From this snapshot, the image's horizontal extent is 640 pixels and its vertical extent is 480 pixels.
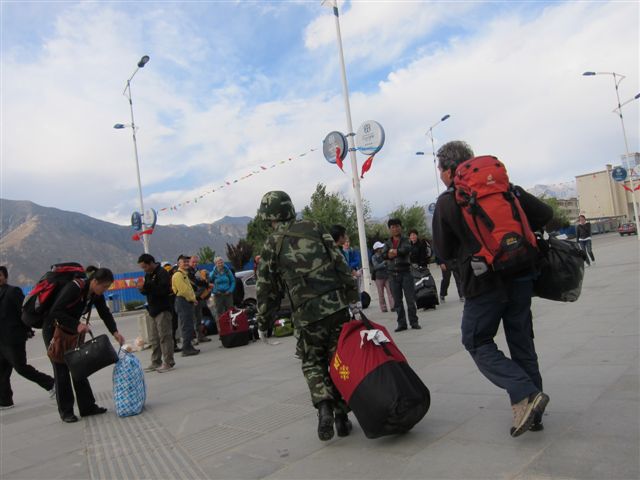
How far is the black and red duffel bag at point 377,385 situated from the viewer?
137 inches

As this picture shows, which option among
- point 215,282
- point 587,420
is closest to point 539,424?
point 587,420

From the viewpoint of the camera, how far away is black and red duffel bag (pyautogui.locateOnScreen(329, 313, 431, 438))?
349 centimetres

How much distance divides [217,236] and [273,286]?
17702 centimetres

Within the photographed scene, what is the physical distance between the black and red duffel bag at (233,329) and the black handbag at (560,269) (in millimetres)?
7518

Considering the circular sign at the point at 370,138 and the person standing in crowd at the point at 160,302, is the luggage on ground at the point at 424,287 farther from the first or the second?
the person standing in crowd at the point at 160,302

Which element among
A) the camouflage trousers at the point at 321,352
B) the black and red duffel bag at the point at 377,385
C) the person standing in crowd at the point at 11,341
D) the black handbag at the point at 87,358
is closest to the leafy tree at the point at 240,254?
the person standing in crowd at the point at 11,341

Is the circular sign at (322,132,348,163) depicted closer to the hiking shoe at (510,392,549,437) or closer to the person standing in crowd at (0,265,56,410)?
the person standing in crowd at (0,265,56,410)

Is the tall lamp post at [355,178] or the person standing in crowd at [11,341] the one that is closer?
the person standing in crowd at [11,341]

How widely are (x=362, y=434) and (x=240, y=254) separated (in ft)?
136

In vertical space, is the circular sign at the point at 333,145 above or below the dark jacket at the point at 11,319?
above

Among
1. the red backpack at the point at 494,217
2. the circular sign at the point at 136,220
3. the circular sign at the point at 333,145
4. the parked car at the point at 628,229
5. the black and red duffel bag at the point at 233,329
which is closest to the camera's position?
the red backpack at the point at 494,217

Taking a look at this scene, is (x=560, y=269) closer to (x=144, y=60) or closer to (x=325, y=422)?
(x=325, y=422)

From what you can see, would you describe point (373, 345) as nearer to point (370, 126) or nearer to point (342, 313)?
point (342, 313)

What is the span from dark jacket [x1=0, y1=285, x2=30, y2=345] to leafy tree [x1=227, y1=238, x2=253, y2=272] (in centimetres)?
3569
